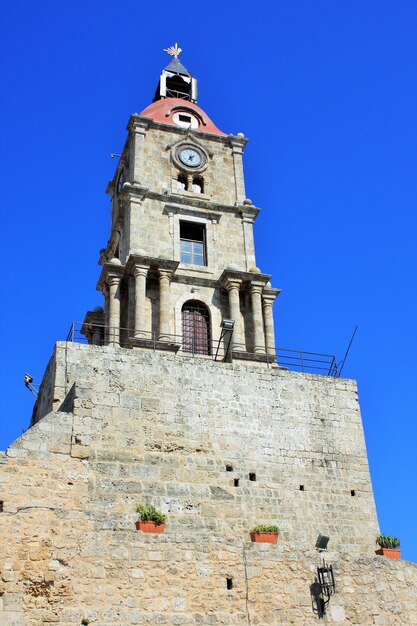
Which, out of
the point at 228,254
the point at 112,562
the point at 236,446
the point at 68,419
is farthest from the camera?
the point at 228,254

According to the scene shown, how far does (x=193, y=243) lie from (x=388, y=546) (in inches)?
516

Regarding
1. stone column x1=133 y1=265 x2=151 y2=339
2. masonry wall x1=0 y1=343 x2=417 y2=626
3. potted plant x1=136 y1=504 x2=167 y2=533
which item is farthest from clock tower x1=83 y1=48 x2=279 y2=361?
potted plant x1=136 y1=504 x2=167 y2=533

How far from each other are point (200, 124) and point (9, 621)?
22187 millimetres

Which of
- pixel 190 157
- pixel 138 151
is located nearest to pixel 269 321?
pixel 190 157

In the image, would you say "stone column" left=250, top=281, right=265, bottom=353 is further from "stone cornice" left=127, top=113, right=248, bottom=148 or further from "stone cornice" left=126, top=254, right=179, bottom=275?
"stone cornice" left=127, top=113, right=248, bottom=148

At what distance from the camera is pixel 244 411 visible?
19.5 m

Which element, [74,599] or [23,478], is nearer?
[74,599]

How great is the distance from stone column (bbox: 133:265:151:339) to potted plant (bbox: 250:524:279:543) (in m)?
8.40

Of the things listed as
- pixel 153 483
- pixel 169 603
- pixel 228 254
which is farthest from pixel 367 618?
pixel 228 254

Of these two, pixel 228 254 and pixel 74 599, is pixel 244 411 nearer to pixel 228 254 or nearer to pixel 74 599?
pixel 74 599

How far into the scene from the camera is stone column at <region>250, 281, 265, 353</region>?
25.2 metres

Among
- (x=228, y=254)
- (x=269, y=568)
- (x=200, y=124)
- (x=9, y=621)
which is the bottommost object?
(x=9, y=621)

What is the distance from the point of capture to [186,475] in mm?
18016

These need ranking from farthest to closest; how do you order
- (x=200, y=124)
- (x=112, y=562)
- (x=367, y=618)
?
(x=200, y=124) < (x=367, y=618) < (x=112, y=562)
